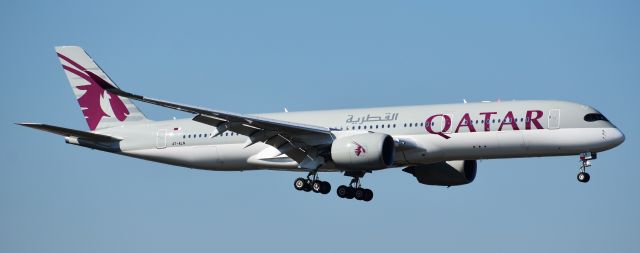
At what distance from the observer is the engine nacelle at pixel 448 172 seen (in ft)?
230

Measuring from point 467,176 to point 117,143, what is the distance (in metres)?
18.5

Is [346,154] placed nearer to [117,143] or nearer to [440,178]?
[440,178]

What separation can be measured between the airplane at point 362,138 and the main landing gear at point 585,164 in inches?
1.8

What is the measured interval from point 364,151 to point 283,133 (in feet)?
14.3

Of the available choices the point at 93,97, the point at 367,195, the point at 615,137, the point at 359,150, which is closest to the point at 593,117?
the point at 615,137

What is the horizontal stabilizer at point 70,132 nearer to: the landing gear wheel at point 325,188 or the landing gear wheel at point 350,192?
the landing gear wheel at point 325,188

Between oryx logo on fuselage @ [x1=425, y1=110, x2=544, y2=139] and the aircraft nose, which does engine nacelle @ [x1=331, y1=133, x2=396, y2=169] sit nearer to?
oryx logo on fuselage @ [x1=425, y1=110, x2=544, y2=139]

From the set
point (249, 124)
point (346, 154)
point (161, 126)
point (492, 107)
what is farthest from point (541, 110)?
point (161, 126)

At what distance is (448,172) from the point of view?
70.3 meters

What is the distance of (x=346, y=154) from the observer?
62.7m

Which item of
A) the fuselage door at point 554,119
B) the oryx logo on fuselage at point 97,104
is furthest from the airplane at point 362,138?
the oryx logo on fuselage at point 97,104

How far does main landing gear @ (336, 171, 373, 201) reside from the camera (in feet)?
221

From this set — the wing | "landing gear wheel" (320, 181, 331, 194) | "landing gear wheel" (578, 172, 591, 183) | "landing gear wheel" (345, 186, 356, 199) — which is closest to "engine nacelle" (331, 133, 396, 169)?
the wing

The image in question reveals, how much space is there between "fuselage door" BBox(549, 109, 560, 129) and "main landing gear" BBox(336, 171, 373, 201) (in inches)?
410
